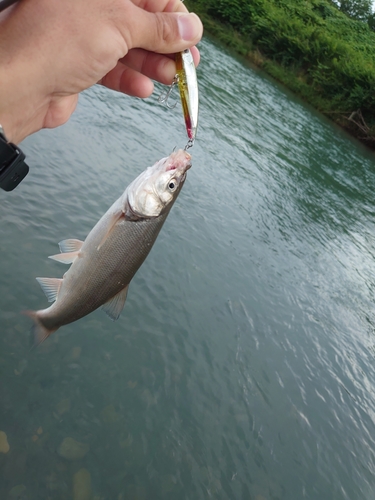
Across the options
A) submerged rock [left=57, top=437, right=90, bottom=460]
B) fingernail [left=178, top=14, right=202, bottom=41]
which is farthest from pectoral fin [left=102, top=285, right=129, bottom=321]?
submerged rock [left=57, top=437, right=90, bottom=460]

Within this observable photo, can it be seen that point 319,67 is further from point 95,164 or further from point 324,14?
point 95,164

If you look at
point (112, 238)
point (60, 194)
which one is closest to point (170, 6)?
point (112, 238)

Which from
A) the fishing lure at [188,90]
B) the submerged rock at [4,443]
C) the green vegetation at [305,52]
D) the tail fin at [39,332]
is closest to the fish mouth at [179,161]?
the fishing lure at [188,90]

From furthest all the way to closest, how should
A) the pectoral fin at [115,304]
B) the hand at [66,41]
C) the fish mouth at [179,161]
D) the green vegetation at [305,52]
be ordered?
1. the green vegetation at [305,52]
2. the pectoral fin at [115,304]
3. the fish mouth at [179,161]
4. the hand at [66,41]

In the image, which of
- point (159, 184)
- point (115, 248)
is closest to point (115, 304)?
point (115, 248)

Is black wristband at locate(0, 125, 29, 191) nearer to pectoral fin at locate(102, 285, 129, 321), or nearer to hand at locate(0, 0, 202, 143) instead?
hand at locate(0, 0, 202, 143)

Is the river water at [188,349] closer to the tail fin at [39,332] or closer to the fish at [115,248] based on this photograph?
the tail fin at [39,332]
